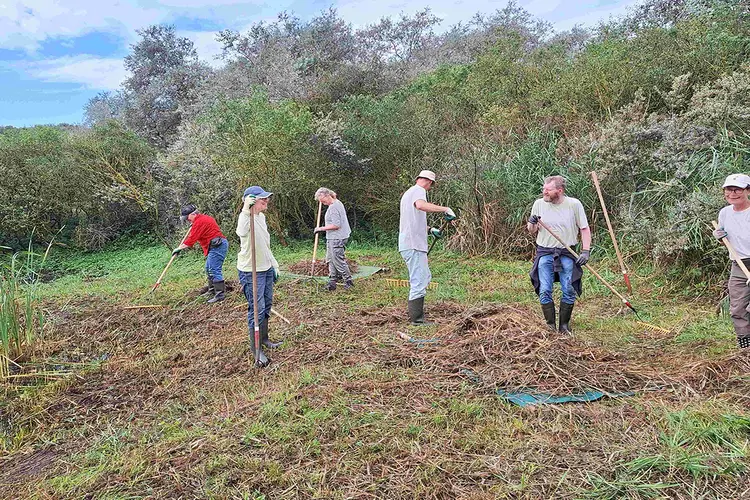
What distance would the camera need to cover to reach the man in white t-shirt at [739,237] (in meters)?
3.50

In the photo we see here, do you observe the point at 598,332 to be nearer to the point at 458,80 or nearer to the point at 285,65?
the point at 458,80

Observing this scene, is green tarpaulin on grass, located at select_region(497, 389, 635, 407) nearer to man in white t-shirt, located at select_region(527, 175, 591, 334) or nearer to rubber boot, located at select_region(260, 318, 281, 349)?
man in white t-shirt, located at select_region(527, 175, 591, 334)

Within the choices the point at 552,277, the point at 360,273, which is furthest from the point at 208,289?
the point at 552,277

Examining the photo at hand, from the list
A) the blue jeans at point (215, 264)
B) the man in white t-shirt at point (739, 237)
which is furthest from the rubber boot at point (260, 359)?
the man in white t-shirt at point (739, 237)

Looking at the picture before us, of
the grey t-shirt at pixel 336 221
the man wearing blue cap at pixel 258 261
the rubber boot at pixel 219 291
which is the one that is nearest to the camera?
the man wearing blue cap at pixel 258 261

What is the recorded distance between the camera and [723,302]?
4.85 metres

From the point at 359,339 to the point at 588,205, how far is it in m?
4.83

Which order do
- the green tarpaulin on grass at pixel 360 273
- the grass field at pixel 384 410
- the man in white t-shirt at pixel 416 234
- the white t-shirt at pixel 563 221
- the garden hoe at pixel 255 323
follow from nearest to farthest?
the grass field at pixel 384 410
the garden hoe at pixel 255 323
the white t-shirt at pixel 563 221
the man in white t-shirt at pixel 416 234
the green tarpaulin on grass at pixel 360 273

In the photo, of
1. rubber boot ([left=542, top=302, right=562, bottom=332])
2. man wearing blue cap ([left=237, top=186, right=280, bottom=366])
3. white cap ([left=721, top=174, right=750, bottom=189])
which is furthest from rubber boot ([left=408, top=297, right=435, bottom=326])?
white cap ([left=721, top=174, right=750, bottom=189])

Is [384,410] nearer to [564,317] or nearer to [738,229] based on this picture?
[564,317]

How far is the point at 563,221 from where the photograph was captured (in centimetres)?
416

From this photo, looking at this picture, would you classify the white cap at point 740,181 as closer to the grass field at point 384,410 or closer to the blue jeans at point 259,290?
the grass field at point 384,410

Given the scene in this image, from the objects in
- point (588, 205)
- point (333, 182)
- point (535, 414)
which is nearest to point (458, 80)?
point (333, 182)

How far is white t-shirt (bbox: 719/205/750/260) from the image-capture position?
353 cm
